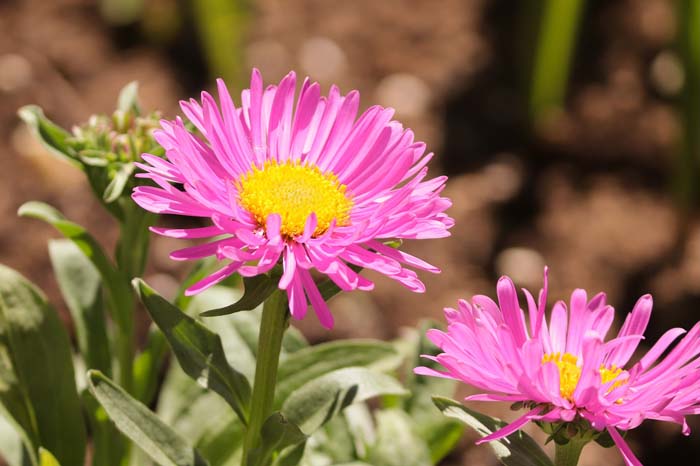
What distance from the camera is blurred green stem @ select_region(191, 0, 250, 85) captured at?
2529 millimetres

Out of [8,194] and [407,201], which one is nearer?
[407,201]

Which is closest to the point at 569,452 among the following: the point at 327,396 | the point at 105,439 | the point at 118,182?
the point at 327,396

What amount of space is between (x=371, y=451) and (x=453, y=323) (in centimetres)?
50

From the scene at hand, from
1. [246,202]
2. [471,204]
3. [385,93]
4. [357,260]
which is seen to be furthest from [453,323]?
[385,93]

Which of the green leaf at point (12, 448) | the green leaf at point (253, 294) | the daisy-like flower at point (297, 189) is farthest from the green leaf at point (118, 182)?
the green leaf at point (12, 448)

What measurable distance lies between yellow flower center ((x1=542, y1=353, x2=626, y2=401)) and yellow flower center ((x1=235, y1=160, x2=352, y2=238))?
235mm

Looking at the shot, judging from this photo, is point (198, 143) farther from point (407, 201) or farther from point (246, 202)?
point (407, 201)

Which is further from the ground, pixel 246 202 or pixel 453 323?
pixel 246 202

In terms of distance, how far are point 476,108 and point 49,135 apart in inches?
72.9

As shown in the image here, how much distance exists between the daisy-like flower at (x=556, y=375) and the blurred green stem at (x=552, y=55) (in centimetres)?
171

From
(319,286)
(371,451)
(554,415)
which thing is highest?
(319,286)

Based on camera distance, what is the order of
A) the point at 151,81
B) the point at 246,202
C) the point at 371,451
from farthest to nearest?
the point at 151,81, the point at 371,451, the point at 246,202

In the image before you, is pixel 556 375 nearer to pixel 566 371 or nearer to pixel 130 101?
pixel 566 371

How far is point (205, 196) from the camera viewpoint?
2.75 ft
